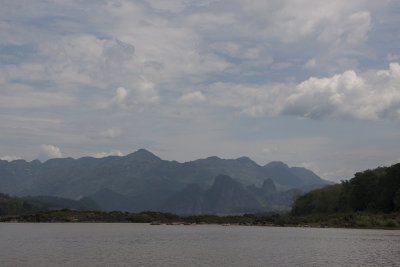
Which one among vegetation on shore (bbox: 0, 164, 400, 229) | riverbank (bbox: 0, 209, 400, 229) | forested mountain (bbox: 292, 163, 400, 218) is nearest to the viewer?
A: riverbank (bbox: 0, 209, 400, 229)

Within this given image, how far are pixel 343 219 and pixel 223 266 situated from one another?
110 m

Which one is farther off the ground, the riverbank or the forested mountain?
the forested mountain

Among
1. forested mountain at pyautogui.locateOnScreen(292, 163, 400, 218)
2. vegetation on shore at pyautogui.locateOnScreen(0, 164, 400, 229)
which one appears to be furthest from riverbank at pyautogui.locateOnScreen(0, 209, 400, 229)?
forested mountain at pyautogui.locateOnScreen(292, 163, 400, 218)

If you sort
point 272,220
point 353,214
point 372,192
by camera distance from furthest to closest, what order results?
point 272,220 → point 372,192 → point 353,214

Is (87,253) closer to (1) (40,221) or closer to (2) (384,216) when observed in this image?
(2) (384,216)

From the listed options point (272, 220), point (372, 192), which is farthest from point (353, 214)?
point (272, 220)

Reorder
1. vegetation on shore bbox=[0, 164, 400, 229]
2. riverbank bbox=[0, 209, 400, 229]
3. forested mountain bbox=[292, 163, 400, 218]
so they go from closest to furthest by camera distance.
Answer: riverbank bbox=[0, 209, 400, 229], vegetation on shore bbox=[0, 164, 400, 229], forested mountain bbox=[292, 163, 400, 218]

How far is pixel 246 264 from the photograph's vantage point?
57.0 metres

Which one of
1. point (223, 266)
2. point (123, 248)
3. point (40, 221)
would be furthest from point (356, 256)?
point (40, 221)

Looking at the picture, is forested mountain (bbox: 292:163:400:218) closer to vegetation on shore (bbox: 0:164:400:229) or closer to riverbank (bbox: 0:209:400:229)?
vegetation on shore (bbox: 0:164:400:229)

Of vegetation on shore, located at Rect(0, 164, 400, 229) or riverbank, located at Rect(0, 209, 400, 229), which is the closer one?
riverbank, located at Rect(0, 209, 400, 229)

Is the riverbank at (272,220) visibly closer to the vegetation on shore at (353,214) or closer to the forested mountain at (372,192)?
the vegetation on shore at (353,214)

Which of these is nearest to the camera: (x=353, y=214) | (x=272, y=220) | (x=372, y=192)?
(x=353, y=214)

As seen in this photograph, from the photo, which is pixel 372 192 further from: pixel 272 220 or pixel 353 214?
pixel 272 220
